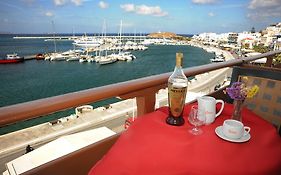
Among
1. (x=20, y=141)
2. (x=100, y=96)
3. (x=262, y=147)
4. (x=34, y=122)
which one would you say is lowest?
(x=34, y=122)

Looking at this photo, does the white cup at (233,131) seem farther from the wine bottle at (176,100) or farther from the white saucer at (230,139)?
the wine bottle at (176,100)

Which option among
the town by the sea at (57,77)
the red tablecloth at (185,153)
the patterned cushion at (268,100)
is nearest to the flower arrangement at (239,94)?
the red tablecloth at (185,153)

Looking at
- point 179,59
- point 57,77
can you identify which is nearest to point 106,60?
point 57,77

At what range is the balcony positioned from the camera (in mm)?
739

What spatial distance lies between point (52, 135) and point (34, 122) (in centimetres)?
654

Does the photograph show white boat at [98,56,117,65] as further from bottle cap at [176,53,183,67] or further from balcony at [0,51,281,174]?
bottle cap at [176,53,183,67]

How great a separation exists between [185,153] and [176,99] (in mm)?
279

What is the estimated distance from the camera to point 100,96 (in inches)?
38.4

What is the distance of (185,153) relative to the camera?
0.75m

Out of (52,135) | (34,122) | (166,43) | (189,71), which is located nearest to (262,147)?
(189,71)

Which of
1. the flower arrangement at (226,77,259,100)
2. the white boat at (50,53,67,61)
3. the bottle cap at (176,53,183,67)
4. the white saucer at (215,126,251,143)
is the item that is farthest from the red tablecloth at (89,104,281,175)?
the white boat at (50,53,67,61)

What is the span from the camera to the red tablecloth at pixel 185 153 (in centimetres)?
68

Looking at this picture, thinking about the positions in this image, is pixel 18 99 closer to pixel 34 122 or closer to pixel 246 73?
pixel 34 122

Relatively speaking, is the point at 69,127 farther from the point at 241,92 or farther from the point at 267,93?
the point at 241,92
